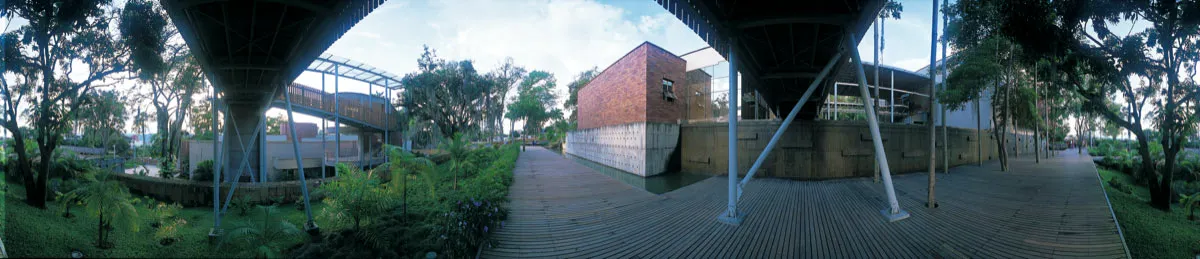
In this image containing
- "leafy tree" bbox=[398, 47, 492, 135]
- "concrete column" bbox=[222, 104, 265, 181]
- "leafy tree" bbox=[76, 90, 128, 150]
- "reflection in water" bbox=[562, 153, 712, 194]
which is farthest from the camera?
"leafy tree" bbox=[398, 47, 492, 135]

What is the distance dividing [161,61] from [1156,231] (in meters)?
22.0

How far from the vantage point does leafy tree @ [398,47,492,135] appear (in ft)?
61.4

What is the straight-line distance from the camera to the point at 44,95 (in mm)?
7059

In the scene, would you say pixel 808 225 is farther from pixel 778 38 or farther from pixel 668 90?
pixel 668 90

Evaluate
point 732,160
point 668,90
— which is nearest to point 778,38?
point 732,160

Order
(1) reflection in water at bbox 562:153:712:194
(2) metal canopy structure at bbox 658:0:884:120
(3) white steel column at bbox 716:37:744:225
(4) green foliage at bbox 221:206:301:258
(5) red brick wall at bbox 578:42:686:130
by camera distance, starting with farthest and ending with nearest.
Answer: (5) red brick wall at bbox 578:42:686:130 < (1) reflection in water at bbox 562:153:712:194 < (3) white steel column at bbox 716:37:744:225 < (2) metal canopy structure at bbox 658:0:884:120 < (4) green foliage at bbox 221:206:301:258

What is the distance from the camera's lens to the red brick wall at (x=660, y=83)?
533 inches

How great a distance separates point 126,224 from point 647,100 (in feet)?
39.9

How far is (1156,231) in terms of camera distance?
5.46 meters

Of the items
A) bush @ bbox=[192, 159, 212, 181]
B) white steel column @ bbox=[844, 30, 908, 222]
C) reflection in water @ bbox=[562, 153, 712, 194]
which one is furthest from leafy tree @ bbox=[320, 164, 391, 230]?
bush @ bbox=[192, 159, 212, 181]

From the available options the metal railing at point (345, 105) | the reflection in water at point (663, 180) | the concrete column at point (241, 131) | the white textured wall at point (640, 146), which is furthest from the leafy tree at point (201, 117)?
the reflection in water at point (663, 180)

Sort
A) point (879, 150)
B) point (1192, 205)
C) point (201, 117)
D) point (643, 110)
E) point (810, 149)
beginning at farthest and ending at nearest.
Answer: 1. point (201, 117)
2. point (643, 110)
3. point (810, 149)
4. point (879, 150)
5. point (1192, 205)

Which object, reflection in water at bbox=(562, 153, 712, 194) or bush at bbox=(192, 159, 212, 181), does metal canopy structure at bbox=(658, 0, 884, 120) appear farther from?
bush at bbox=(192, 159, 212, 181)

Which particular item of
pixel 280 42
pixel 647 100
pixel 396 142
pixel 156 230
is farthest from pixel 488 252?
pixel 396 142
